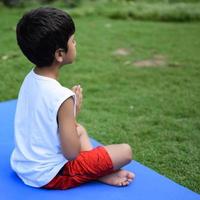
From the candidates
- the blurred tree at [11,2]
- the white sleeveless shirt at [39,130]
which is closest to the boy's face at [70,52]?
the white sleeveless shirt at [39,130]

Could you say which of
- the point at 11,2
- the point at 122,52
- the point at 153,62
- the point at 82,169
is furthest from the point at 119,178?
the point at 11,2

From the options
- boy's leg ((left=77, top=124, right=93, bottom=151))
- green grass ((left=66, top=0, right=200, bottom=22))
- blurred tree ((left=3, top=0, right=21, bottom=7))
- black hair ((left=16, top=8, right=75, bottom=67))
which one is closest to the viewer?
black hair ((left=16, top=8, right=75, bottom=67))

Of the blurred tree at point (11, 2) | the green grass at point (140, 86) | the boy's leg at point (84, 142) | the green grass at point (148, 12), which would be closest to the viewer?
the boy's leg at point (84, 142)

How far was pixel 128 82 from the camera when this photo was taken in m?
4.65

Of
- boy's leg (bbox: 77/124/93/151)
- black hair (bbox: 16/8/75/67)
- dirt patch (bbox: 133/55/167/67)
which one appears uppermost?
black hair (bbox: 16/8/75/67)

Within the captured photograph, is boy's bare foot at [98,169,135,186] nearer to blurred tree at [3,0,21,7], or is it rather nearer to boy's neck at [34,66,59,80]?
boy's neck at [34,66,59,80]

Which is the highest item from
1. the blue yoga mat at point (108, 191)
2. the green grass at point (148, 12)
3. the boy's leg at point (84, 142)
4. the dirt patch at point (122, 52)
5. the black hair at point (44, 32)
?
the black hair at point (44, 32)

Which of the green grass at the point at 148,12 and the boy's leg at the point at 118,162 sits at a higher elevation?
the boy's leg at the point at 118,162

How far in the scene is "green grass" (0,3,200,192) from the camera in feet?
11.2

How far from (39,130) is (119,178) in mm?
559

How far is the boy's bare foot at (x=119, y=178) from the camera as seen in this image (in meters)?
2.69

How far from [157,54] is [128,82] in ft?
3.26

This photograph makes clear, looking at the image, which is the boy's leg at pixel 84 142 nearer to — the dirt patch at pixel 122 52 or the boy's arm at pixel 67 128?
the boy's arm at pixel 67 128

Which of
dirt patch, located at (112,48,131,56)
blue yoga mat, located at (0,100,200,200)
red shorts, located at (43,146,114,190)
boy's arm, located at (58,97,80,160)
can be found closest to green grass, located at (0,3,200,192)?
dirt patch, located at (112,48,131,56)
